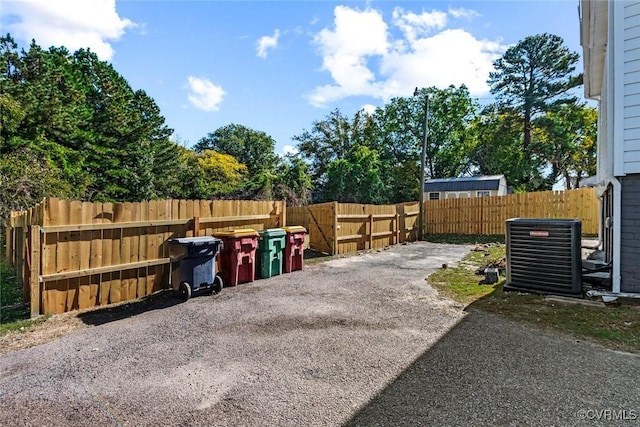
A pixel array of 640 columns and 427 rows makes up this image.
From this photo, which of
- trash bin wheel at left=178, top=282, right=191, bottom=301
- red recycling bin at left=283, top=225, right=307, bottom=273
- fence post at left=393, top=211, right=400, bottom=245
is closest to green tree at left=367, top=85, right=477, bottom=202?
fence post at left=393, top=211, right=400, bottom=245

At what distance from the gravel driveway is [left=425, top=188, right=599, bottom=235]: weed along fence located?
39.6 feet

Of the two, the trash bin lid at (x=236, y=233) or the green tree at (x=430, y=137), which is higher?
the green tree at (x=430, y=137)

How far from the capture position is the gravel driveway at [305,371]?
2.36m

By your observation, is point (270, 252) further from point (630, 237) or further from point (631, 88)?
point (631, 88)

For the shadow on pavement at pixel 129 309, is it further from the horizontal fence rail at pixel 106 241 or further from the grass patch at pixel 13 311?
the grass patch at pixel 13 311

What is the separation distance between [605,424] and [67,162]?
64.3ft

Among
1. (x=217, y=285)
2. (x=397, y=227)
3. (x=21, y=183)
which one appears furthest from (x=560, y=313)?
(x=21, y=183)

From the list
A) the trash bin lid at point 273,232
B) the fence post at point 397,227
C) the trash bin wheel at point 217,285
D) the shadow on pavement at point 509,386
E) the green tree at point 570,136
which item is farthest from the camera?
the green tree at point 570,136

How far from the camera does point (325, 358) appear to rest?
3.27 metres

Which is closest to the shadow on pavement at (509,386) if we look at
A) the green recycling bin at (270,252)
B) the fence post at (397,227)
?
the green recycling bin at (270,252)

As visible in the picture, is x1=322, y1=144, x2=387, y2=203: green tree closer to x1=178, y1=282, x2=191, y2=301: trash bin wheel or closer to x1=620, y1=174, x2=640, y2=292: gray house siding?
x1=620, y1=174, x2=640, y2=292: gray house siding

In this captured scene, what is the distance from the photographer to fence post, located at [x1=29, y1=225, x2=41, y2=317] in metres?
4.49

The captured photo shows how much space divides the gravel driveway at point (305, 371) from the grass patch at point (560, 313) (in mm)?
332

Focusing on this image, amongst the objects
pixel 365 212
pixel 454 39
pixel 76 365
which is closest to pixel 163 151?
pixel 365 212
